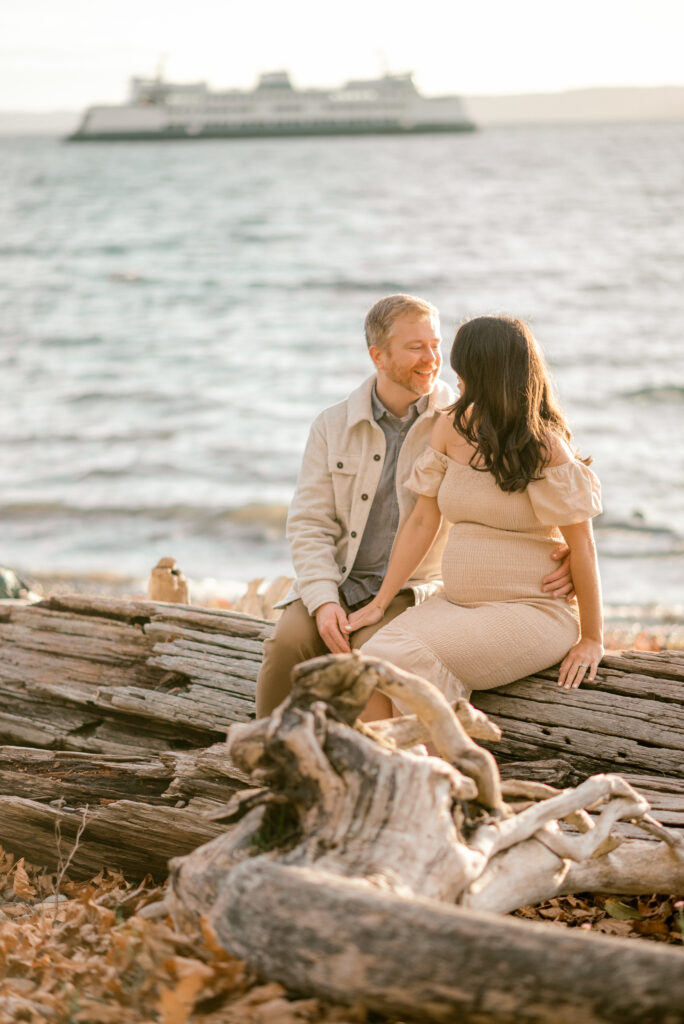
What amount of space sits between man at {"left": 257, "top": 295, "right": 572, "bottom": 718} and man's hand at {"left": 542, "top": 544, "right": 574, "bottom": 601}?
0.55 m

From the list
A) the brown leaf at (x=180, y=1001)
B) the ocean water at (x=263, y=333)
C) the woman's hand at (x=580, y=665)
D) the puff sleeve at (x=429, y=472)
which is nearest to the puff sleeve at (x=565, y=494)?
the puff sleeve at (x=429, y=472)


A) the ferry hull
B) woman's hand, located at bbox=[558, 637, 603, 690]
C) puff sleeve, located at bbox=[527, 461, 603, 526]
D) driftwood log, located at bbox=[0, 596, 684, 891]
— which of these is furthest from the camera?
the ferry hull

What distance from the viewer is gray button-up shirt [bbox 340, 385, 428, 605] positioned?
446 centimetres

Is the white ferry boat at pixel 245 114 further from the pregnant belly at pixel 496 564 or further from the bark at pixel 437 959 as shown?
the bark at pixel 437 959

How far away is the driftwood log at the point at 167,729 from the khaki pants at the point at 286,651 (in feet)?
0.87

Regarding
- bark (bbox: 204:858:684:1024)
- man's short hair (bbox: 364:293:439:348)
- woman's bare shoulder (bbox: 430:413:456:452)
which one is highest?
man's short hair (bbox: 364:293:439:348)

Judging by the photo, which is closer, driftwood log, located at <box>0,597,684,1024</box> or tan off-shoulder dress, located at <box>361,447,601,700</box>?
driftwood log, located at <box>0,597,684,1024</box>

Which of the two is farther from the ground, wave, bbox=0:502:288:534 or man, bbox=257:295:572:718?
man, bbox=257:295:572:718

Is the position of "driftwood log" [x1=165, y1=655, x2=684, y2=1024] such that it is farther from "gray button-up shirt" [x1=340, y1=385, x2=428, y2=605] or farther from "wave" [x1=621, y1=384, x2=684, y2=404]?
"wave" [x1=621, y1=384, x2=684, y2=404]

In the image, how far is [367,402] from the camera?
14.6 feet

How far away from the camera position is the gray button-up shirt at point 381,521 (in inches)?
175

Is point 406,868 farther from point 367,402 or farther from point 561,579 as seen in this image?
point 367,402

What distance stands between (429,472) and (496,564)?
0.44 metres

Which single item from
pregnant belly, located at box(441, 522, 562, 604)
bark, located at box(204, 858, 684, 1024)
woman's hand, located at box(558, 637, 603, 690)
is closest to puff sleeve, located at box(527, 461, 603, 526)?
pregnant belly, located at box(441, 522, 562, 604)
